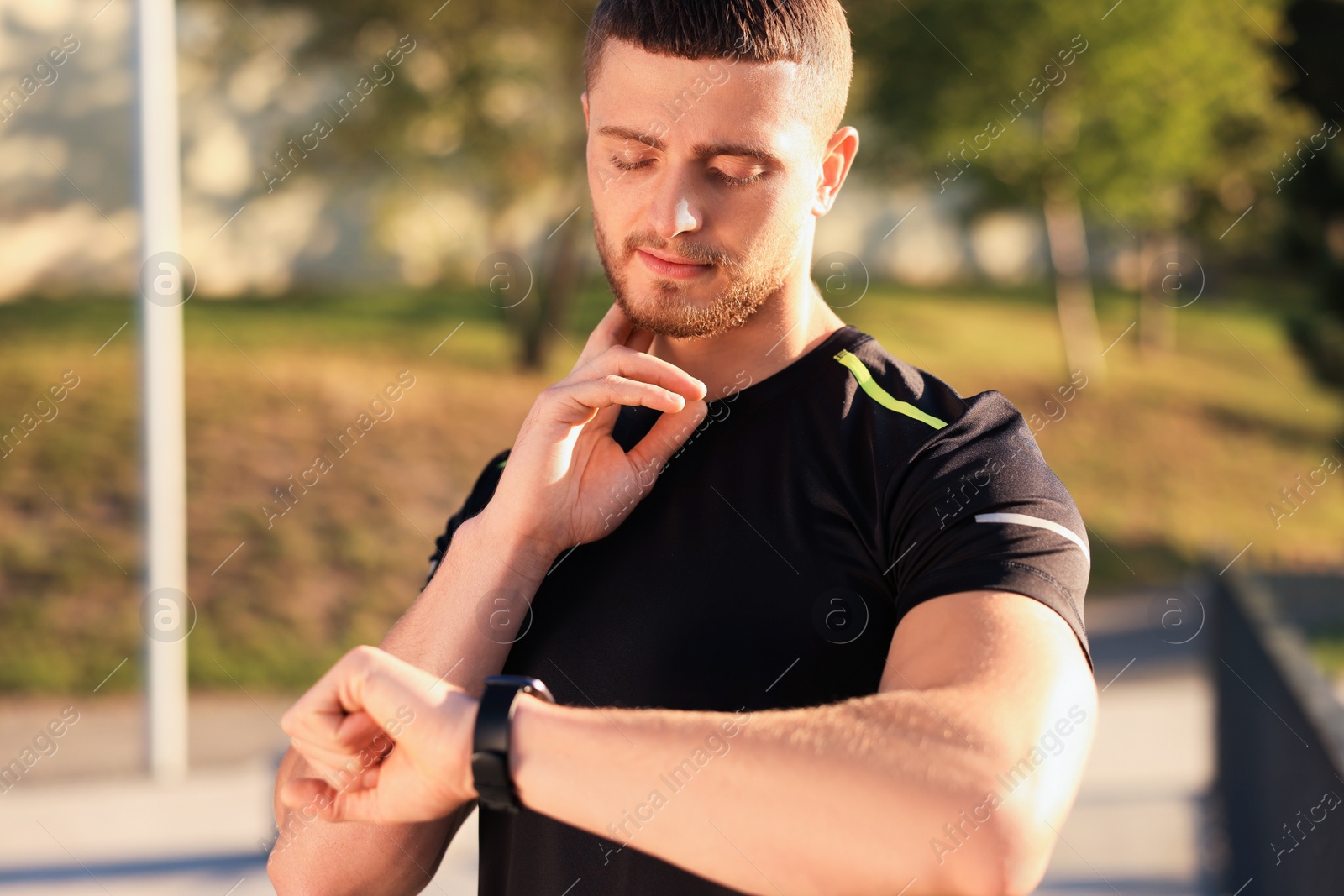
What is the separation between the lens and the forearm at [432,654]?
1.77 metres

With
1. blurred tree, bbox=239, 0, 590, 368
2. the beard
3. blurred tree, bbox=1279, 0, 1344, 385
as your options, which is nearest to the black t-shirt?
the beard

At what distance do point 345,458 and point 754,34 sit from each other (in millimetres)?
9291

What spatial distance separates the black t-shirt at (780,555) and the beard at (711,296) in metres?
0.12

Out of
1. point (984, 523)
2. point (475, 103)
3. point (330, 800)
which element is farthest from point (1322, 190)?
point (330, 800)

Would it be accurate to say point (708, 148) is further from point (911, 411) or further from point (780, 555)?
point (780, 555)

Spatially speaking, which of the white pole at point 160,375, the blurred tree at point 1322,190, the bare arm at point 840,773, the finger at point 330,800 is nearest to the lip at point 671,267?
the bare arm at point 840,773

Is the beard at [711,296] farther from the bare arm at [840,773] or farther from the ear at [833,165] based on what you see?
the bare arm at [840,773]

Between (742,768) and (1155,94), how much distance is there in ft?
45.1

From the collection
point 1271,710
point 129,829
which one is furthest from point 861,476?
point 129,829

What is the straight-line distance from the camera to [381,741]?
1.52 meters

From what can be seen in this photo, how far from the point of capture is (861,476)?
1706 millimetres

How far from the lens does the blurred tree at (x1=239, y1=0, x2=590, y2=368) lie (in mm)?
12133

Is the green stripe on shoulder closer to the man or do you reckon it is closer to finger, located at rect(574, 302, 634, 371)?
the man

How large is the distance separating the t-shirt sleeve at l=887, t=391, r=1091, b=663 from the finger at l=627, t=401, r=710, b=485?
0.32 m
